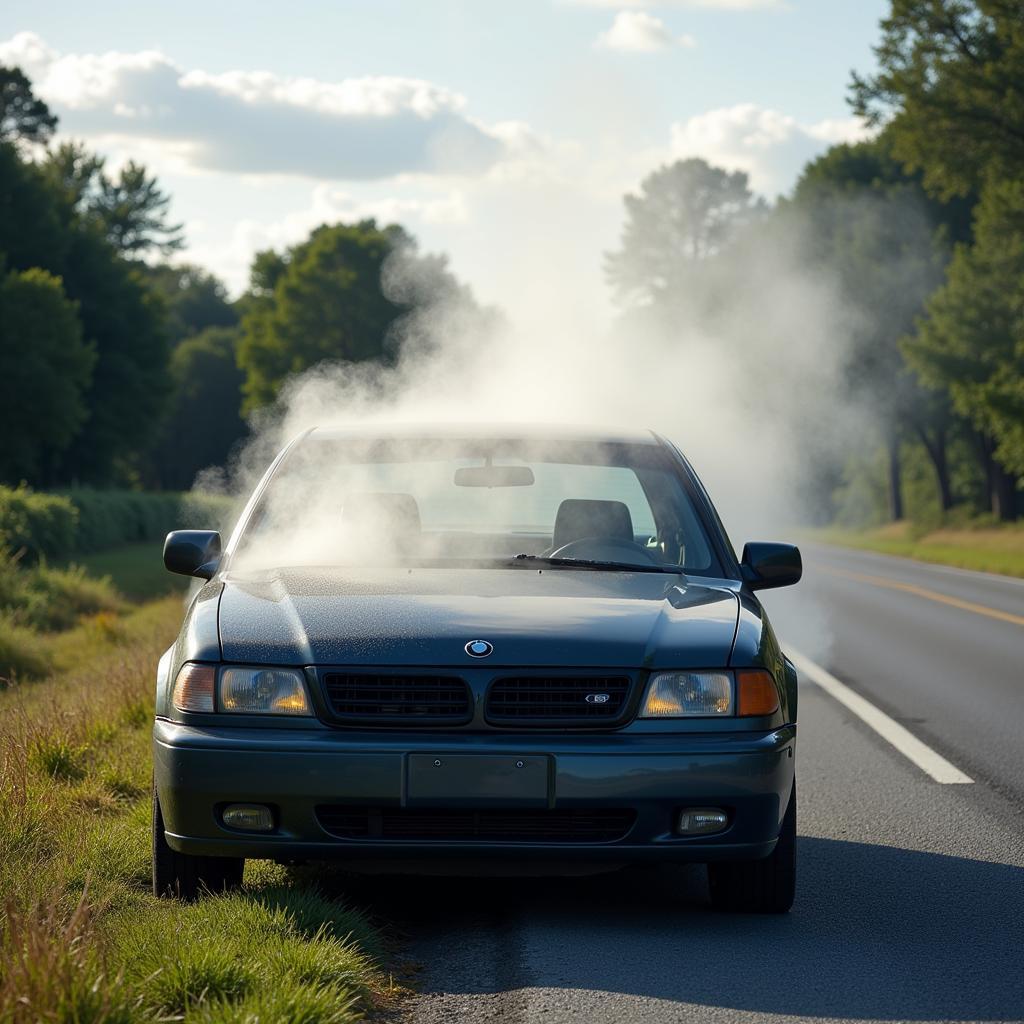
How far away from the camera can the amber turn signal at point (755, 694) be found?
5.06 meters

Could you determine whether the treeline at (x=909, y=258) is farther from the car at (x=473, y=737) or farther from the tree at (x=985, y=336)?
the car at (x=473, y=737)

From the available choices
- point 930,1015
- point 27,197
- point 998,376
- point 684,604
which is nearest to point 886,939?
point 930,1015

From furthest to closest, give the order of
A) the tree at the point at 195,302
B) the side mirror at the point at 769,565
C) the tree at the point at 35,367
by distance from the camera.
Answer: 1. the tree at the point at 195,302
2. the tree at the point at 35,367
3. the side mirror at the point at 769,565

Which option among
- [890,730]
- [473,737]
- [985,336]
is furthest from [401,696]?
[985,336]

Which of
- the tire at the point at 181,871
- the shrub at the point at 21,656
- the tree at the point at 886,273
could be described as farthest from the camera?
the tree at the point at 886,273

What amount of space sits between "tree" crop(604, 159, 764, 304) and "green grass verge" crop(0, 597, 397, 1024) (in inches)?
3574

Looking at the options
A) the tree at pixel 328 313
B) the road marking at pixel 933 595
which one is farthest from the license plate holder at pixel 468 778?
the tree at pixel 328 313

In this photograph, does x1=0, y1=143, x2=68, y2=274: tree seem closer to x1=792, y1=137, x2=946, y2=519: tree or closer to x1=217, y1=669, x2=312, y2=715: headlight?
x1=792, y1=137, x2=946, y2=519: tree

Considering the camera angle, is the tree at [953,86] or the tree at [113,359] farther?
the tree at [113,359]

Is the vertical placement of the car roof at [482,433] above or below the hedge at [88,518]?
above

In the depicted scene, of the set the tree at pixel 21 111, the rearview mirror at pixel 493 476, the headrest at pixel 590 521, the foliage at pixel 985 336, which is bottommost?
the headrest at pixel 590 521

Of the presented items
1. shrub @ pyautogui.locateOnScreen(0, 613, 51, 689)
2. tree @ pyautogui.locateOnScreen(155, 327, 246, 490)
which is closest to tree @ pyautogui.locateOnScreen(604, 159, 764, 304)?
tree @ pyautogui.locateOnScreen(155, 327, 246, 490)

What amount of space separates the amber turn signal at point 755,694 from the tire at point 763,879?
0.44m

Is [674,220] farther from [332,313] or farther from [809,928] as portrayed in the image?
[809,928]
